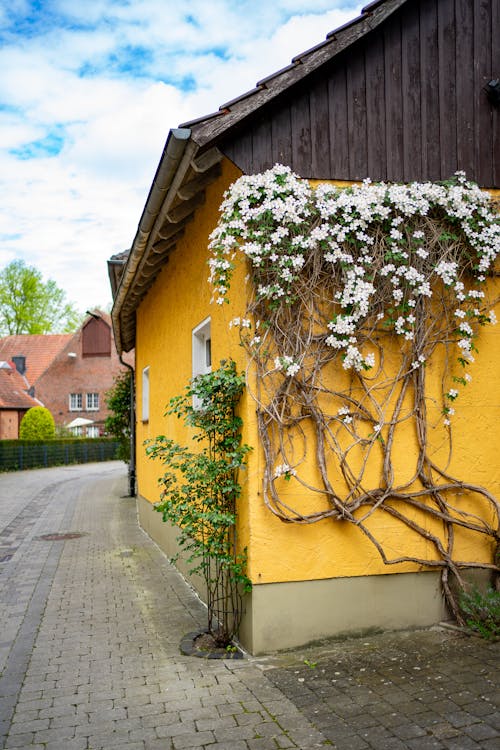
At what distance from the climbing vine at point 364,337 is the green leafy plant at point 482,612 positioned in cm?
15

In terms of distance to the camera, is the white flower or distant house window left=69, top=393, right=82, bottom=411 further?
distant house window left=69, top=393, right=82, bottom=411

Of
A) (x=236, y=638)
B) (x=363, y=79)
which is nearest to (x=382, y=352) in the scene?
(x=363, y=79)

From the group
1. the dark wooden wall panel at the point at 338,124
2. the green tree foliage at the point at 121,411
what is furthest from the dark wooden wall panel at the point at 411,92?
the green tree foliage at the point at 121,411

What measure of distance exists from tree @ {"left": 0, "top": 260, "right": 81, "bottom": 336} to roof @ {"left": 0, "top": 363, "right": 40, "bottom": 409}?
10.5 m

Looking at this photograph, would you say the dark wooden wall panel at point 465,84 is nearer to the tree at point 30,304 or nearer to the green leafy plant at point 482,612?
the green leafy plant at point 482,612

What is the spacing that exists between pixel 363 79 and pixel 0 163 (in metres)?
9.85

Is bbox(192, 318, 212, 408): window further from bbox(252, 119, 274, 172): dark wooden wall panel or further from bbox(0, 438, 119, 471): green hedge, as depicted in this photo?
bbox(0, 438, 119, 471): green hedge

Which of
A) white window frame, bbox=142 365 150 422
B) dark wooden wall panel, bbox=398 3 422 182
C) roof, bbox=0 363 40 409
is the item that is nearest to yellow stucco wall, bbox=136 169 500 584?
dark wooden wall panel, bbox=398 3 422 182

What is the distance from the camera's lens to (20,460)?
29688mm

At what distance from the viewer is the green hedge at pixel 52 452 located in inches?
1144

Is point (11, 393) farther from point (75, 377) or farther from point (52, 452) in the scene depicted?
point (75, 377)

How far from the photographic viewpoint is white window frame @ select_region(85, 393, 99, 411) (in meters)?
43.2

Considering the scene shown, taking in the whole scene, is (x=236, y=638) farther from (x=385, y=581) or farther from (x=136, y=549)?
(x=136, y=549)

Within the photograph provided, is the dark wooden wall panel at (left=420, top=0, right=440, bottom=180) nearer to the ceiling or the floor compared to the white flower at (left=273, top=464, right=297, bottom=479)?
nearer to the ceiling
